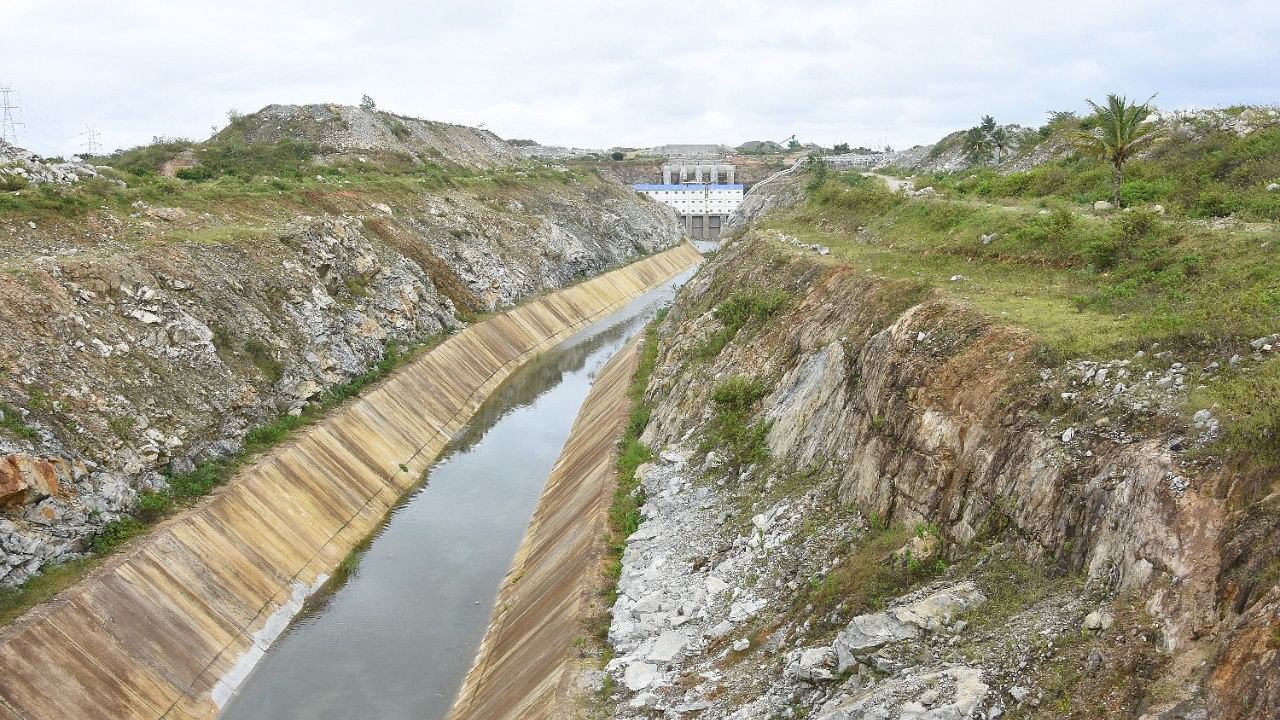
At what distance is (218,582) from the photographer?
31359 mm

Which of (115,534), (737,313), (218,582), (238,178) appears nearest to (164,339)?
(115,534)

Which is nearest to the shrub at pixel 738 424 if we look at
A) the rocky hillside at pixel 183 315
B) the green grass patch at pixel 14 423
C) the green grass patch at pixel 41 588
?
the rocky hillside at pixel 183 315

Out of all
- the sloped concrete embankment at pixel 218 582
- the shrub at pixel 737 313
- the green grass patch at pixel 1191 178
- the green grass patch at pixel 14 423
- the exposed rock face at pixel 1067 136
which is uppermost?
the exposed rock face at pixel 1067 136

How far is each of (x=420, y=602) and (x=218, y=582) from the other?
749 cm

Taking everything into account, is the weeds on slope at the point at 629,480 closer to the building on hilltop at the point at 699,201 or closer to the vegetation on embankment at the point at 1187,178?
the vegetation on embankment at the point at 1187,178

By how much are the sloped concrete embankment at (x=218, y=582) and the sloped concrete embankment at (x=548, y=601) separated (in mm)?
8050

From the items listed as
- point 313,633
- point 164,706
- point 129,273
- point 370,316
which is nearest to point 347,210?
point 370,316

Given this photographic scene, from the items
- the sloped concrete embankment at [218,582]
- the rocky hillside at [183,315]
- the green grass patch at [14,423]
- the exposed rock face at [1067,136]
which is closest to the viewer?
the sloped concrete embankment at [218,582]

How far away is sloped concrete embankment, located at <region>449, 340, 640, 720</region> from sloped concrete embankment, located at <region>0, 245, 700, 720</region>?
26.4ft

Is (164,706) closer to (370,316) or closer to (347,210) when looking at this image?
(370,316)

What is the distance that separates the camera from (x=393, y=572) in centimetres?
3728

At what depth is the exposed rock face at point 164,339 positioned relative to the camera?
30.0m

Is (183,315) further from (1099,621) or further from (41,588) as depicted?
(1099,621)

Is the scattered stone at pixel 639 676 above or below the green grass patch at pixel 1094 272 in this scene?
below
